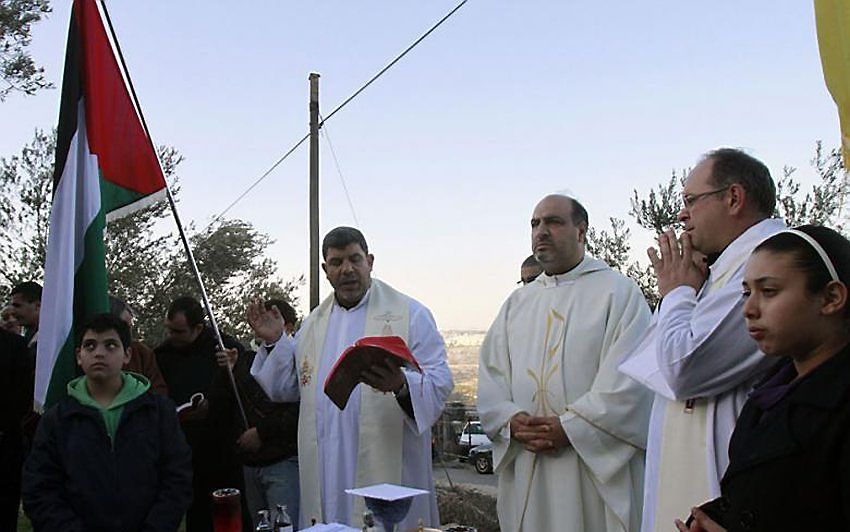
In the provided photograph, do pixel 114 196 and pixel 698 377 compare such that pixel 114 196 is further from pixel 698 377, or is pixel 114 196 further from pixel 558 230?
pixel 698 377

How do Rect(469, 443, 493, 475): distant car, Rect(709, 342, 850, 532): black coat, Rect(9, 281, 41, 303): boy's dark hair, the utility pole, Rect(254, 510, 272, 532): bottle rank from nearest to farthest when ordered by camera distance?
Rect(709, 342, 850, 532): black coat, Rect(254, 510, 272, 532): bottle, Rect(9, 281, 41, 303): boy's dark hair, the utility pole, Rect(469, 443, 493, 475): distant car

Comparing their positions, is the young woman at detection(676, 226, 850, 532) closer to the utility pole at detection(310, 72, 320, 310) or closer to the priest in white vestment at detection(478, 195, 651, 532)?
the priest in white vestment at detection(478, 195, 651, 532)

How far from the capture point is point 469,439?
1587 cm

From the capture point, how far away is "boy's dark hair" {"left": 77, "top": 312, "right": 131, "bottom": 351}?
4215mm

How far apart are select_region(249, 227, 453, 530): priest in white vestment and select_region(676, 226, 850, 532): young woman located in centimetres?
212

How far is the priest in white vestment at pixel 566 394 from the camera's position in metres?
3.85

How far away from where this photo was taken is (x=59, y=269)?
4543 millimetres

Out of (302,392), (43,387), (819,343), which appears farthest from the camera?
(302,392)

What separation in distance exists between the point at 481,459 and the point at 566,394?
12.2 meters

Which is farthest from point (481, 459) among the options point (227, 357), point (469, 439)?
point (227, 357)

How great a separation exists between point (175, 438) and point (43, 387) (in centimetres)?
84

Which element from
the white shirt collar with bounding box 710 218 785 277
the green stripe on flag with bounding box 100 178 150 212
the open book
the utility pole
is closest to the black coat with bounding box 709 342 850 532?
the white shirt collar with bounding box 710 218 785 277

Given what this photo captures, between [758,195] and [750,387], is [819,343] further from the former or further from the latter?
[758,195]

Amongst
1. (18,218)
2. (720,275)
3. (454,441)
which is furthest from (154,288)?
(720,275)
